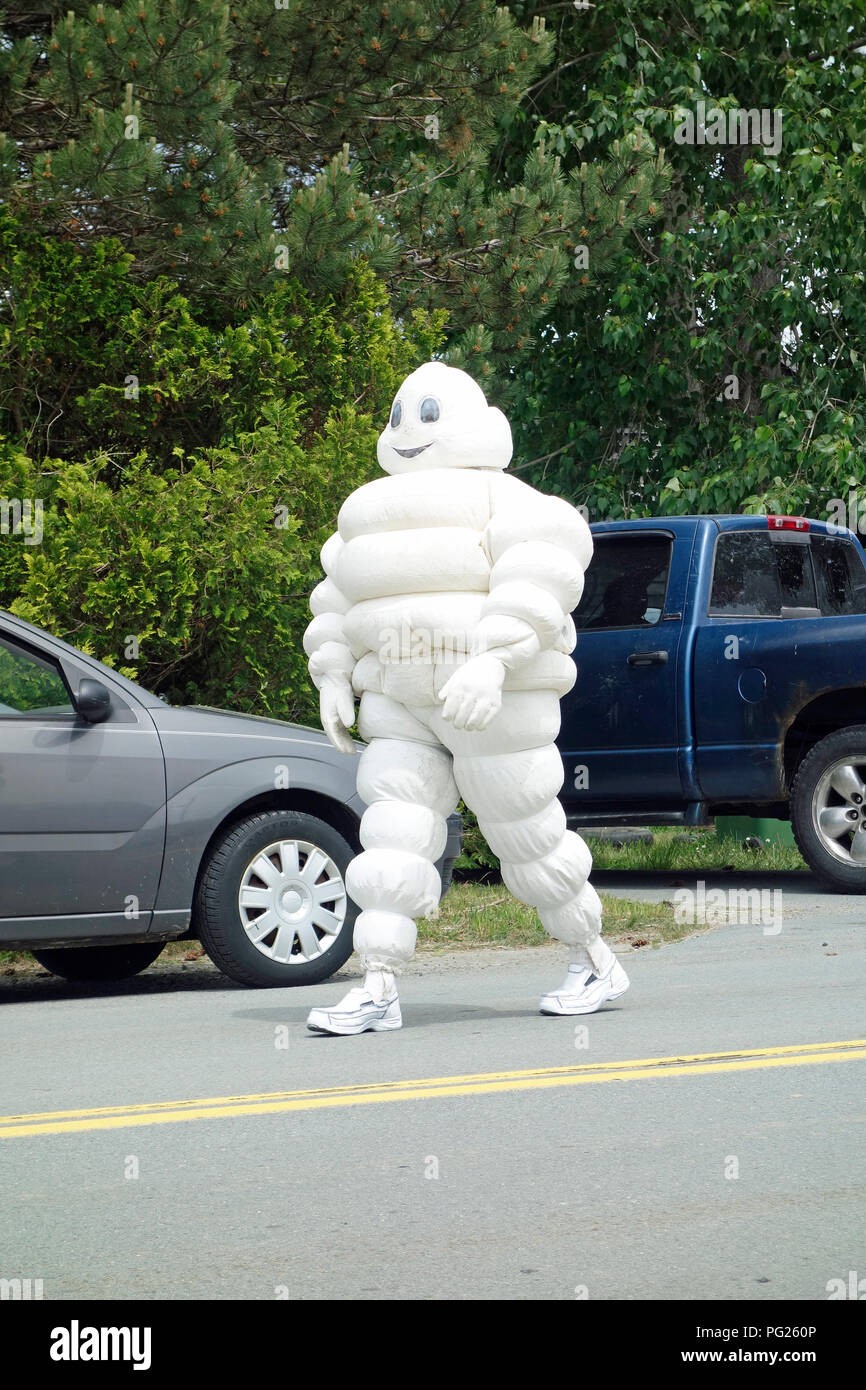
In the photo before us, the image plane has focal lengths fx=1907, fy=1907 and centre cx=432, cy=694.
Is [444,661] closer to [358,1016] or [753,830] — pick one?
[358,1016]

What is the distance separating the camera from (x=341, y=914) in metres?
7.75

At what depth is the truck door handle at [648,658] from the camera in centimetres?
1101

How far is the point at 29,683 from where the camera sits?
25.4 feet

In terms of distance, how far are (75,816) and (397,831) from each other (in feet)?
5.21

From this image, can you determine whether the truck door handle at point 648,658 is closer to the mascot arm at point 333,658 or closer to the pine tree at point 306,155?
the pine tree at point 306,155

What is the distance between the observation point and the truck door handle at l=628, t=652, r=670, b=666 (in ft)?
36.1

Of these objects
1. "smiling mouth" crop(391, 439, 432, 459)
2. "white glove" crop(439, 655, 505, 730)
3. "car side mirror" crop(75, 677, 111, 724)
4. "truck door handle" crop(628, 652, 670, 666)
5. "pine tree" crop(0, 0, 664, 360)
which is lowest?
"white glove" crop(439, 655, 505, 730)

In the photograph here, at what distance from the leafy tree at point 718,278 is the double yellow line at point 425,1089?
30.3 feet

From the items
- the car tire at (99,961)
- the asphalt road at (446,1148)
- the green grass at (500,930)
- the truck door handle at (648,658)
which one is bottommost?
the asphalt road at (446,1148)

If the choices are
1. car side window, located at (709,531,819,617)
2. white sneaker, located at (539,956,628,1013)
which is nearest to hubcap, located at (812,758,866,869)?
car side window, located at (709,531,819,617)

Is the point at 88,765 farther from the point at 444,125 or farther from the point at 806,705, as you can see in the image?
the point at 444,125

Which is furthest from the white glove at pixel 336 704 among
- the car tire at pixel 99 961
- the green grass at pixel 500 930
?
the green grass at pixel 500 930

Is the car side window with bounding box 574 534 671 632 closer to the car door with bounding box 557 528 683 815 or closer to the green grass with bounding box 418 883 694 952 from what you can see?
the car door with bounding box 557 528 683 815

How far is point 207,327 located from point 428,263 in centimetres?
283
